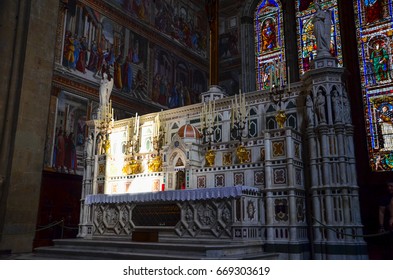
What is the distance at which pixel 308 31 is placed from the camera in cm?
1900

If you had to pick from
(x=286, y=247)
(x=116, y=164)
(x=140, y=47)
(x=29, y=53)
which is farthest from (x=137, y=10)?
(x=286, y=247)

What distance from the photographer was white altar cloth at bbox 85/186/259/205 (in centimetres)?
940

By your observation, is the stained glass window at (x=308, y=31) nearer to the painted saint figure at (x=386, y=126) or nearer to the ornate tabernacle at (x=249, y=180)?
the painted saint figure at (x=386, y=126)

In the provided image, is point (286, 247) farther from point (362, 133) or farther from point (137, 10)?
point (137, 10)

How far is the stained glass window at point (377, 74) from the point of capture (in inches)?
587

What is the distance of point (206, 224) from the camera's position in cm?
984

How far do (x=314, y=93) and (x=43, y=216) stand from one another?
33.6 feet

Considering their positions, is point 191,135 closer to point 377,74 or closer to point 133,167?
point 133,167

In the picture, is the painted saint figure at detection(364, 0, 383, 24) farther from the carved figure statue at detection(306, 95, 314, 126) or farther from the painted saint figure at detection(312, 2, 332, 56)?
the carved figure statue at detection(306, 95, 314, 126)

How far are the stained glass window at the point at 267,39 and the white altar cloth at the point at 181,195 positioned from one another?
435 inches

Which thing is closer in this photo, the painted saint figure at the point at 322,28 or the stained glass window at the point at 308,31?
the painted saint figure at the point at 322,28

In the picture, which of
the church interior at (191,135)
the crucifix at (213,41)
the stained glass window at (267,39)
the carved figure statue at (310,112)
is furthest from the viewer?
the stained glass window at (267,39)

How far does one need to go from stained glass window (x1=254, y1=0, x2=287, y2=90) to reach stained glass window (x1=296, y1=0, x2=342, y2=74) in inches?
40.7

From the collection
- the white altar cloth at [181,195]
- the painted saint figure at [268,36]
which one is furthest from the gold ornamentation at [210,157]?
the painted saint figure at [268,36]
